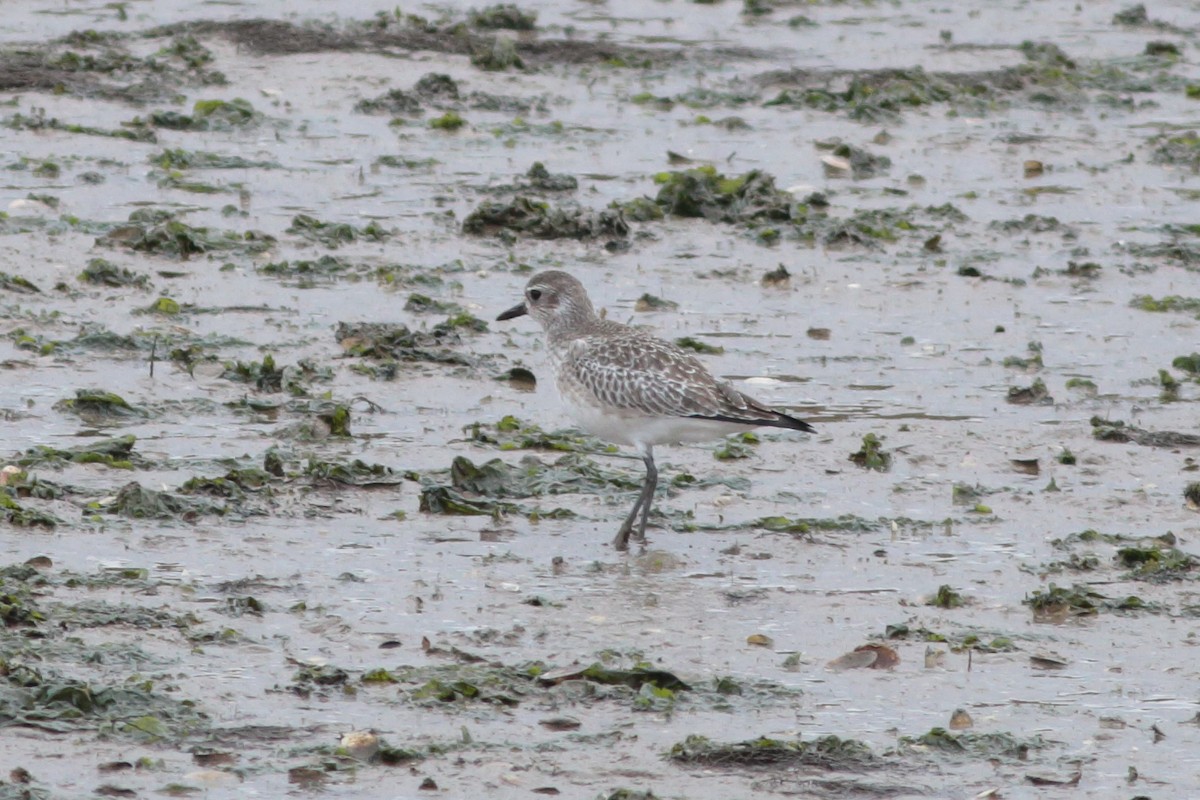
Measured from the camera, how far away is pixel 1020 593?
29.5 feet

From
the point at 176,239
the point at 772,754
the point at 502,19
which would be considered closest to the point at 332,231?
the point at 176,239

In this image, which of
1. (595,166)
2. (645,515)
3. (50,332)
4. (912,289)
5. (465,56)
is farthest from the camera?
(465,56)

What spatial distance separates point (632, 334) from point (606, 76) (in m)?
9.88

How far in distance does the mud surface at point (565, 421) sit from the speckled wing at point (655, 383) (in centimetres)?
56

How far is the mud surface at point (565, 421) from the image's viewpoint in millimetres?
7172

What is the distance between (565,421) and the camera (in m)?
11.2

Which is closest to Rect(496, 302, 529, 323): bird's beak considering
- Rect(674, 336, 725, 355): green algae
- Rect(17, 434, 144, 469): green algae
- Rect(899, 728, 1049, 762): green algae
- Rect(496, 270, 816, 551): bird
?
Rect(496, 270, 816, 551): bird

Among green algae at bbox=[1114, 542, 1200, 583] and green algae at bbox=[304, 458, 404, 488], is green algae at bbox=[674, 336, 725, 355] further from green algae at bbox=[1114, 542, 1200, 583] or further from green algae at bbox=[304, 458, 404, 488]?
green algae at bbox=[1114, 542, 1200, 583]

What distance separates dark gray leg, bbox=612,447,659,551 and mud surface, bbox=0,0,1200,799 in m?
0.16

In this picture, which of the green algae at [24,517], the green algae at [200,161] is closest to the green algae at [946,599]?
the green algae at [24,517]

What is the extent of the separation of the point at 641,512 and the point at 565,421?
1725 millimetres

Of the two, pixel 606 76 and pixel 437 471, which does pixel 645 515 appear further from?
pixel 606 76

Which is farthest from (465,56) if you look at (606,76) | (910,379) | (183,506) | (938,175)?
(183,506)

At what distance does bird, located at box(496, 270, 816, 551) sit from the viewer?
375 inches
